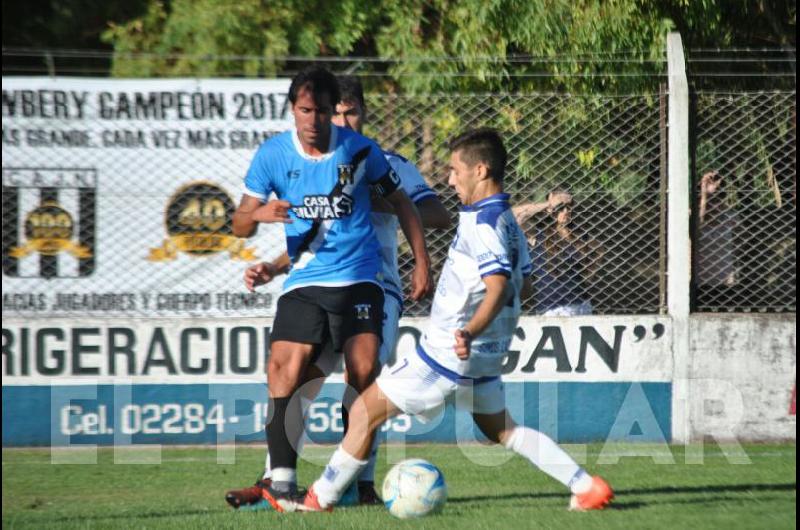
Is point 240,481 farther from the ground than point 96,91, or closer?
closer

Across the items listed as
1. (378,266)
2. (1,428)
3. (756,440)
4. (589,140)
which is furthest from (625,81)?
(1,428)

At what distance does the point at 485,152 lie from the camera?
592cm

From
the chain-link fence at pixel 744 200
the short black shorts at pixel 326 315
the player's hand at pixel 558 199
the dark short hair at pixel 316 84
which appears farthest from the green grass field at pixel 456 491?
the dark short hair at pixel 316 84

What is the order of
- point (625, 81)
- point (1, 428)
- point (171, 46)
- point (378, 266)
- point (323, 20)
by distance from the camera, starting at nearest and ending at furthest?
point (378, 266) → point (1, 428) → point (625, 81) → point (323, 20) → point (171, 46)

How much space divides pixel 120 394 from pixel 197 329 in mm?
750

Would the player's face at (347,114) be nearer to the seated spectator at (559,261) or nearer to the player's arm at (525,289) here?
the player's arm at (525,289)

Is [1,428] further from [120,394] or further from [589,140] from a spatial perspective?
[589,140]

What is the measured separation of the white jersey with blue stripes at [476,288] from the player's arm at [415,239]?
0.68 feet

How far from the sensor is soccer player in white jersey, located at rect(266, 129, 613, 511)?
570cm

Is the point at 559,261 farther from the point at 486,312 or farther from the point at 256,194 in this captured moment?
the point at 486,312

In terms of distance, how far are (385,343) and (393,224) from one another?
2.35 feet

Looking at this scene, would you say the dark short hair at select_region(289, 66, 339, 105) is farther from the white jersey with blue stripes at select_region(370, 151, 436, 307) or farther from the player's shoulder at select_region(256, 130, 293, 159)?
the white jersey with blue stripes at select_region(370, 151, 436, 307)

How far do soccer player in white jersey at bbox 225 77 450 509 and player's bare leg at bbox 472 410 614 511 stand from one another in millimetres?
795

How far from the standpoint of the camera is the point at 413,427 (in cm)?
893
